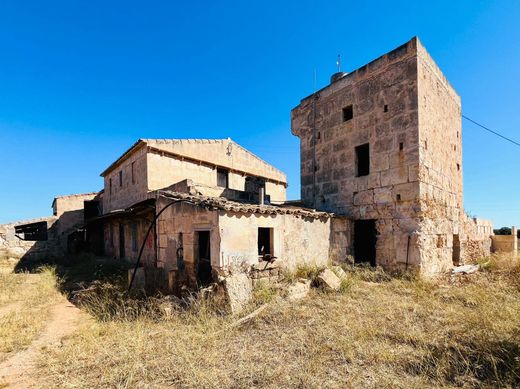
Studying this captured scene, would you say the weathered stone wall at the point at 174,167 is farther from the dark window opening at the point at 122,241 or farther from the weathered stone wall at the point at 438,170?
the weathered stone wall at the point at 438,170

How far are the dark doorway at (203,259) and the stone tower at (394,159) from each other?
481 centimetres

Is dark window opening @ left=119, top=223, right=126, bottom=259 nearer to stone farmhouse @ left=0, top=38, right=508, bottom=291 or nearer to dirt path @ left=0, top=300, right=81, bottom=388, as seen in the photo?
stone farmhouse @ left=0, top=38, right=508, bottom=291

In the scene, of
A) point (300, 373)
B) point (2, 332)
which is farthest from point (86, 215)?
point (300, 373)

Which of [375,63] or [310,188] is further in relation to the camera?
[310,188]

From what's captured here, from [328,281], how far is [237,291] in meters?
2.42

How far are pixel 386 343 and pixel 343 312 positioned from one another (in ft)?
4.35

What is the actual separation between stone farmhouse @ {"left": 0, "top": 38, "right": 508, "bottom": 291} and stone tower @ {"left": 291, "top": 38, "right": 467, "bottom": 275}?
0.11 feet

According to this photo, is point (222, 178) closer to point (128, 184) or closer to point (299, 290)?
point (128, 184)

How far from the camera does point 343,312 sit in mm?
5441

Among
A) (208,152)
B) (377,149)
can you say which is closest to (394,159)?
(377,149)

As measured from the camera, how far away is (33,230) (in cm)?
2027

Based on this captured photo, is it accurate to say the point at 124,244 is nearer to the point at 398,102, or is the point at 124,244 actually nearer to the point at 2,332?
the point at 2,332

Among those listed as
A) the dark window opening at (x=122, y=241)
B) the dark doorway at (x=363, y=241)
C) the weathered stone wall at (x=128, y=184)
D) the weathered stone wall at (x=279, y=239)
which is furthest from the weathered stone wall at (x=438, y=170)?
the dark window opening at (x=122, y=241)

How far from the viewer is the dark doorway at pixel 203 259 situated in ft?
24.5
